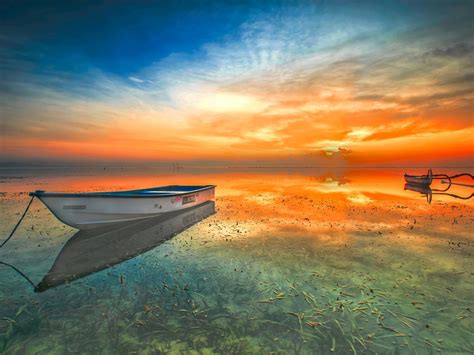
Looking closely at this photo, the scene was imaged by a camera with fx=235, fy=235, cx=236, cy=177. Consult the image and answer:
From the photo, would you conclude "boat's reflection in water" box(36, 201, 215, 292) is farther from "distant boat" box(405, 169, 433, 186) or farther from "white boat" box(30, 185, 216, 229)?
"distant boat" box(405, 169, 433, 186)

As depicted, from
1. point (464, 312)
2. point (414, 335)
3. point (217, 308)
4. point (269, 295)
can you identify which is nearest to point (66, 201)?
point (217, 308)

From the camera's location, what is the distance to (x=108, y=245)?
13.9m

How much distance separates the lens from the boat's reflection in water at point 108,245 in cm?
1038

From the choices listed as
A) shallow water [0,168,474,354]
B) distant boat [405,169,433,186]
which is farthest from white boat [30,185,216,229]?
distant boat [405,169,433,186]

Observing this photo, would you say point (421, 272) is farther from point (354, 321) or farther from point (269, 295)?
point (269, 295)

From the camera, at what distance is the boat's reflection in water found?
10.4 m

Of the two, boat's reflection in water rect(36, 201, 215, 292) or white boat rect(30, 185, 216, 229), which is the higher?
white boat rect(30, 185, 216, 229)

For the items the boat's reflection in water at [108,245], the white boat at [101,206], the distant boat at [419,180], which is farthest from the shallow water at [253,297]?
the distant boat at [419,180]

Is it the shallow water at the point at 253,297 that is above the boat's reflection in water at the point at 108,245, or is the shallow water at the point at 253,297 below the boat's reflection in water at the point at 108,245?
above

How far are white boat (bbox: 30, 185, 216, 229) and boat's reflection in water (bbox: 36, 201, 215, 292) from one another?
0.86 metres

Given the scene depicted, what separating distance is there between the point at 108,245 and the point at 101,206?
3111 millimetres

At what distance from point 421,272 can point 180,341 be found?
10455 mm

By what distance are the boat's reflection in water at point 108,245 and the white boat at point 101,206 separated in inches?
33.8

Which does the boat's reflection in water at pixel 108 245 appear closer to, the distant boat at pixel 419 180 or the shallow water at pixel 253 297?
the shallow water at pixel 253 297
